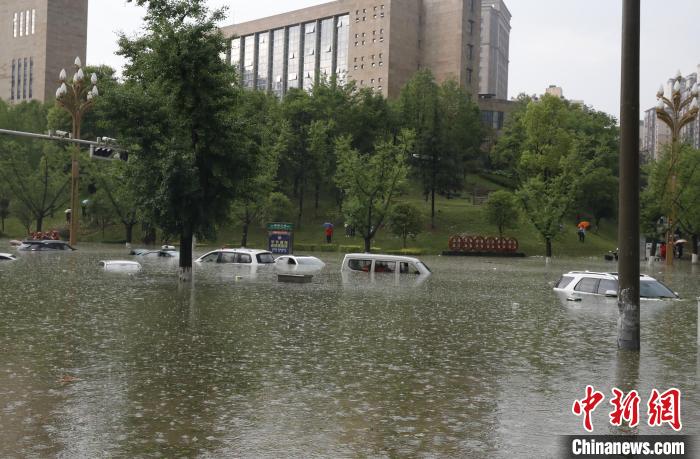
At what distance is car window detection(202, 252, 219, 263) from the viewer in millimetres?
43625

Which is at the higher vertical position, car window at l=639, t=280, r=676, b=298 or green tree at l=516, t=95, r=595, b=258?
green tree at l=516, t=95, r=595, b=258

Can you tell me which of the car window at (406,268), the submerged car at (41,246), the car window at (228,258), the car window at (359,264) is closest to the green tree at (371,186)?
the car window at (228,258)

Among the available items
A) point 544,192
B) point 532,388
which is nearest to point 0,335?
point 532,388

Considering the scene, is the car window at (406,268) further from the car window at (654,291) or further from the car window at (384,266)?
the car window at (654,291)

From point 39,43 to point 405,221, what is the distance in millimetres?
97140

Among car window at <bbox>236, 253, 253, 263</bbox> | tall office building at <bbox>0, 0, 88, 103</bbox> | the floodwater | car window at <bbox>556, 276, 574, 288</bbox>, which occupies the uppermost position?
tall office building at <bbox>0, 0, 88, 103</bbox>

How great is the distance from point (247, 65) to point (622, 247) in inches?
6127

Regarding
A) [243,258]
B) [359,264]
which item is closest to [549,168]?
[359,264]

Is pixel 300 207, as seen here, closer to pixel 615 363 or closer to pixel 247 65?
pixel 615 363

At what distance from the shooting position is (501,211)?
74.3 m

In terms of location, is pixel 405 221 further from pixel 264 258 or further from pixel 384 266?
pixel 384 266

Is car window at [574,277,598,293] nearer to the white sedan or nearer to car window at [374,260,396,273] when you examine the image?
car window at [374,260,396,273]

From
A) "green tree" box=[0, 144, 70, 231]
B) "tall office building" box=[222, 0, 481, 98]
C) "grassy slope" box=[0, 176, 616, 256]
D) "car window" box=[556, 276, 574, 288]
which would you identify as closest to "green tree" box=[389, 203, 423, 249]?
"grassy slope" box=[0, 176, 616, 256]

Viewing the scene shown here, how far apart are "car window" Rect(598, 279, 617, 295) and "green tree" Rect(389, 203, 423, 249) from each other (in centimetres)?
4305
